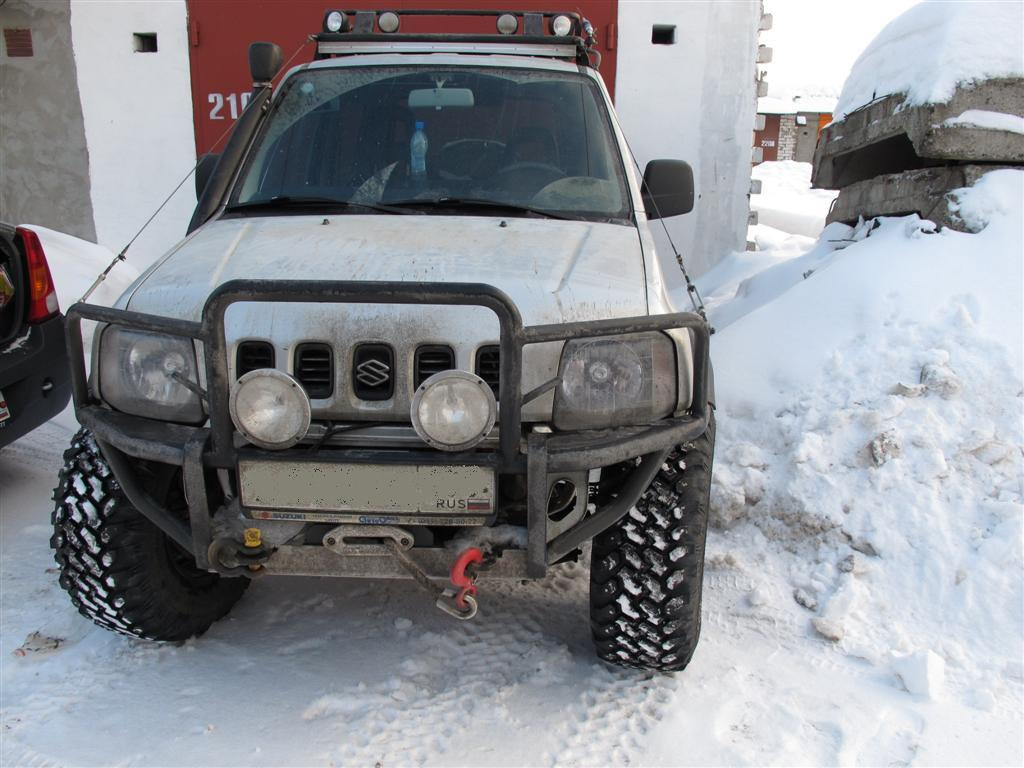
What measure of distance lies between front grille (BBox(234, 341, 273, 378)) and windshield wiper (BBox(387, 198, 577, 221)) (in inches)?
35.6

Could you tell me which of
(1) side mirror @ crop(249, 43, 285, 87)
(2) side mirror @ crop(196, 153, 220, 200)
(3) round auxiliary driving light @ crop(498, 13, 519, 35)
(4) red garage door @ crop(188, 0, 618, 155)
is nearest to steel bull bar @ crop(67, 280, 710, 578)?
(2) side mirror @ crop(196, 153, 220, 200)

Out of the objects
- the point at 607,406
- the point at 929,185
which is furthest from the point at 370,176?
the point at 929,185

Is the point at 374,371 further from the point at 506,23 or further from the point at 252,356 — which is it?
the point at 506,23

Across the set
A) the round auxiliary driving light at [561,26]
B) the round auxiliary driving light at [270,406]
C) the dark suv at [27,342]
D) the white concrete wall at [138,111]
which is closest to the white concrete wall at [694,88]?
the round auxiliary driving light at [561,26]

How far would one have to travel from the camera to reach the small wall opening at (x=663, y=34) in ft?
24.5

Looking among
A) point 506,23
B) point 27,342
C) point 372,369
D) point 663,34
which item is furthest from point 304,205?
point 663,34

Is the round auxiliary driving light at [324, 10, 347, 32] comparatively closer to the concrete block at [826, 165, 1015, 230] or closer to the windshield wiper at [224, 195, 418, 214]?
the windshield wiper at [224, 195, 418, 214]

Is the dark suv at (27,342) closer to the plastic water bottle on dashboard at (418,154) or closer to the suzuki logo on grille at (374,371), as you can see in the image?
the plastic water bottle on dashboard at (418,154)

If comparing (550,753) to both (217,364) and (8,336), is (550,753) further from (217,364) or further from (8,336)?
(8,336)

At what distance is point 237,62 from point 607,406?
672cm

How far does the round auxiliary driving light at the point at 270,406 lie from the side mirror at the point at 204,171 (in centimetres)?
165

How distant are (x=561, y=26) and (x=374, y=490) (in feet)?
9.10

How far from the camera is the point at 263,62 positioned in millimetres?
3650

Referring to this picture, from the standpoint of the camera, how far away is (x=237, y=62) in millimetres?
7590
